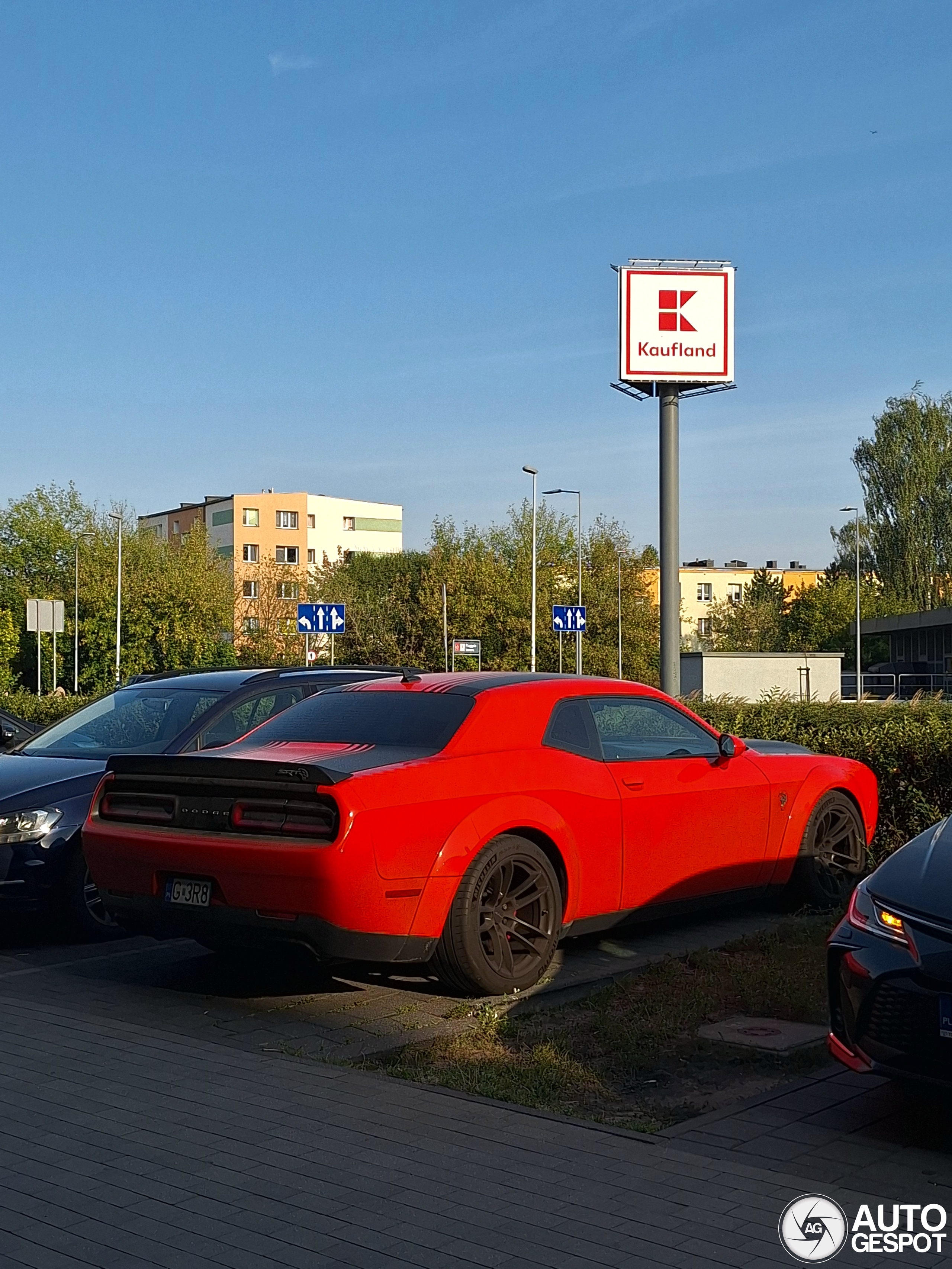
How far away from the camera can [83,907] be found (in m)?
8.82

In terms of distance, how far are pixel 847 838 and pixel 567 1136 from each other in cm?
516

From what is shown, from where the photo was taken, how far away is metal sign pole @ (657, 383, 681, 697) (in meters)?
20.6

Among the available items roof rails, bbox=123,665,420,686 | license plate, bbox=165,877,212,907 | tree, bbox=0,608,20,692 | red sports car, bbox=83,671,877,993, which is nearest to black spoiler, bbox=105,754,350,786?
red sports car, bbox=83,671,877,993

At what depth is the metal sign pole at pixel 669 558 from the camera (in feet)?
67.6

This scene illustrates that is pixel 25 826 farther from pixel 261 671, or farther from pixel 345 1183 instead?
pixel 345 1183

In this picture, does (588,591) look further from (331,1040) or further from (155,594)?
(331,1040)

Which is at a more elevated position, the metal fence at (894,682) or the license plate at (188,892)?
the license plate at (188,892)

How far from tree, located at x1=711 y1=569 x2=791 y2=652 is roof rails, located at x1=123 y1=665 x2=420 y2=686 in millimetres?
86038

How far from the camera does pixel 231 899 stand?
6.64 metres

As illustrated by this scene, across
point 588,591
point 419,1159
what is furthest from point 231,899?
point 588,591

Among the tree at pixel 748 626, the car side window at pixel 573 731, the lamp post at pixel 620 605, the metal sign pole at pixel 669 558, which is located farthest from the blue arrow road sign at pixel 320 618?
the tree at pixel 748 626

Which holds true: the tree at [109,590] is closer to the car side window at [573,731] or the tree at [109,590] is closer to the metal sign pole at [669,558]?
the metal sign pole at [669,558]

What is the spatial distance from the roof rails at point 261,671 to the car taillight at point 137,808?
282 cm
